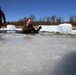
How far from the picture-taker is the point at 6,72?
2.76 meters

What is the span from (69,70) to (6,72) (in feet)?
2.91

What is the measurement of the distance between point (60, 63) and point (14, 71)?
0.82 meters

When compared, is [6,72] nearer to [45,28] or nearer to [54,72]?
[54,72]

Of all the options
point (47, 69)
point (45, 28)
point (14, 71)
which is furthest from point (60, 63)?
point (45, 28)

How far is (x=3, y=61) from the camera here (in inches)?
133

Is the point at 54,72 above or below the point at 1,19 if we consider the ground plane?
below

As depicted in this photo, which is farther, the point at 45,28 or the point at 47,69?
the point at 45,28

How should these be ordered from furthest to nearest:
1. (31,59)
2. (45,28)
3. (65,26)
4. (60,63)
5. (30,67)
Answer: (45,28), (65,26), (31,59), (60,63), (30,67)

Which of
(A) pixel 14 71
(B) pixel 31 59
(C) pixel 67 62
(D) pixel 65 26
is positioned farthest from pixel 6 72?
(D) pixel 65 26

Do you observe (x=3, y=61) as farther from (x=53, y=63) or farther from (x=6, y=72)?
(x=53, y=63)

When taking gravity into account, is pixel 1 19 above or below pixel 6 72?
above

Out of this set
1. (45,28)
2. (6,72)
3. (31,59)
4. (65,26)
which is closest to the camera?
(6,72)

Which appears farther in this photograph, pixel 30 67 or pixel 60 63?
pixel 60 63

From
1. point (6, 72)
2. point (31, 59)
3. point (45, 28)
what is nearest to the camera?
point (6, 72)
